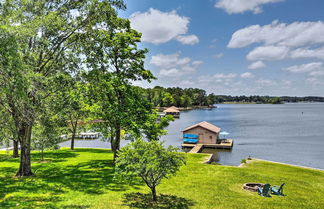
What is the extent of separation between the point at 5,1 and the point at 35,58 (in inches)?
148

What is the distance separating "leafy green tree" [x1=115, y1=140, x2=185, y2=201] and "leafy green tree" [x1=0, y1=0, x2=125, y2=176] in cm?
689

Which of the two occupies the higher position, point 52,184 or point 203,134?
point 52,184

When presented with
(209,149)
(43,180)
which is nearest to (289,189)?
(43,180)

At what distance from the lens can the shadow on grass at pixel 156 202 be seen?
38.6 ft

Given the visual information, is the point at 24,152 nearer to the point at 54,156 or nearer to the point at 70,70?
the point at 70,70

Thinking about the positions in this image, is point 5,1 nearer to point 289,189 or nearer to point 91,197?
point 91,197

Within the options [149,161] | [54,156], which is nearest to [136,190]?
[149,161]

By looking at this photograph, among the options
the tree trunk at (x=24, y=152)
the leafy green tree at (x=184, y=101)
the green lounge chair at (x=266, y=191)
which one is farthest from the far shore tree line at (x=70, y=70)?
the leafy green tree at (x=184, y=101)

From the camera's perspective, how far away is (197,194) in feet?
47.7

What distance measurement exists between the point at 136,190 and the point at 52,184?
539 cm

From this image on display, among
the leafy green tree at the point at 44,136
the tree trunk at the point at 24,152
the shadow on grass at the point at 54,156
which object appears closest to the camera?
the tree trunk at the point at 24,152

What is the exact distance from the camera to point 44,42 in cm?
1519

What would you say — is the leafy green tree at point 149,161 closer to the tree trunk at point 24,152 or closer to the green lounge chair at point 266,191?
the green lounge chair at point 266,191

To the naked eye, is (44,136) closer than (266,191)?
No
